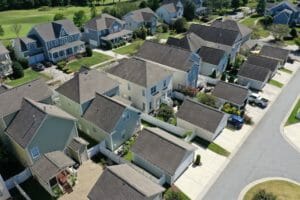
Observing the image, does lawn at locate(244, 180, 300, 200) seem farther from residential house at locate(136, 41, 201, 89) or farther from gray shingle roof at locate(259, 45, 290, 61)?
gray shingle roof at locate(259, 45, 290, 61)

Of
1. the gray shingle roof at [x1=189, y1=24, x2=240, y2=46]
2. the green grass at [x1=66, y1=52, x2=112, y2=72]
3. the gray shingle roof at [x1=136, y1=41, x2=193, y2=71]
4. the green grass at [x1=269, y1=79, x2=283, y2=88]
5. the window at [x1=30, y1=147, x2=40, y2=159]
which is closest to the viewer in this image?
the window at [x1=30, y1=147, x2=40, y2=159]

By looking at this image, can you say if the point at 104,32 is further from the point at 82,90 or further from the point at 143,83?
the point at 82,90

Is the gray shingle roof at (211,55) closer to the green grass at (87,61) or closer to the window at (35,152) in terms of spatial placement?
the green grass at (87,61)

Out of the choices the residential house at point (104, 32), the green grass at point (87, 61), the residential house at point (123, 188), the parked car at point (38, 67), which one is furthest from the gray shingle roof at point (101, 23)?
the residential house at point (123, 188)

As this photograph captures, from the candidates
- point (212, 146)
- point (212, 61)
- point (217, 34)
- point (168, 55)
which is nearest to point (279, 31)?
point (217, 34)

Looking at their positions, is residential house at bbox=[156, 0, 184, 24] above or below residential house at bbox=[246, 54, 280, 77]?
above

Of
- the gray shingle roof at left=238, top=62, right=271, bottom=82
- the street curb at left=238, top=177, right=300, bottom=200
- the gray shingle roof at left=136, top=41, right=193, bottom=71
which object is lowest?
the street curb at left=238, top=177, right=300, bottom=200

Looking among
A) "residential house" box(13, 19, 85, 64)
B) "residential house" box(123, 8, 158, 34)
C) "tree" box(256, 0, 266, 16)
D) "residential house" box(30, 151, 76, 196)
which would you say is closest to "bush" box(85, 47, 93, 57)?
"residential house" box(13, 19, 85, 64)
